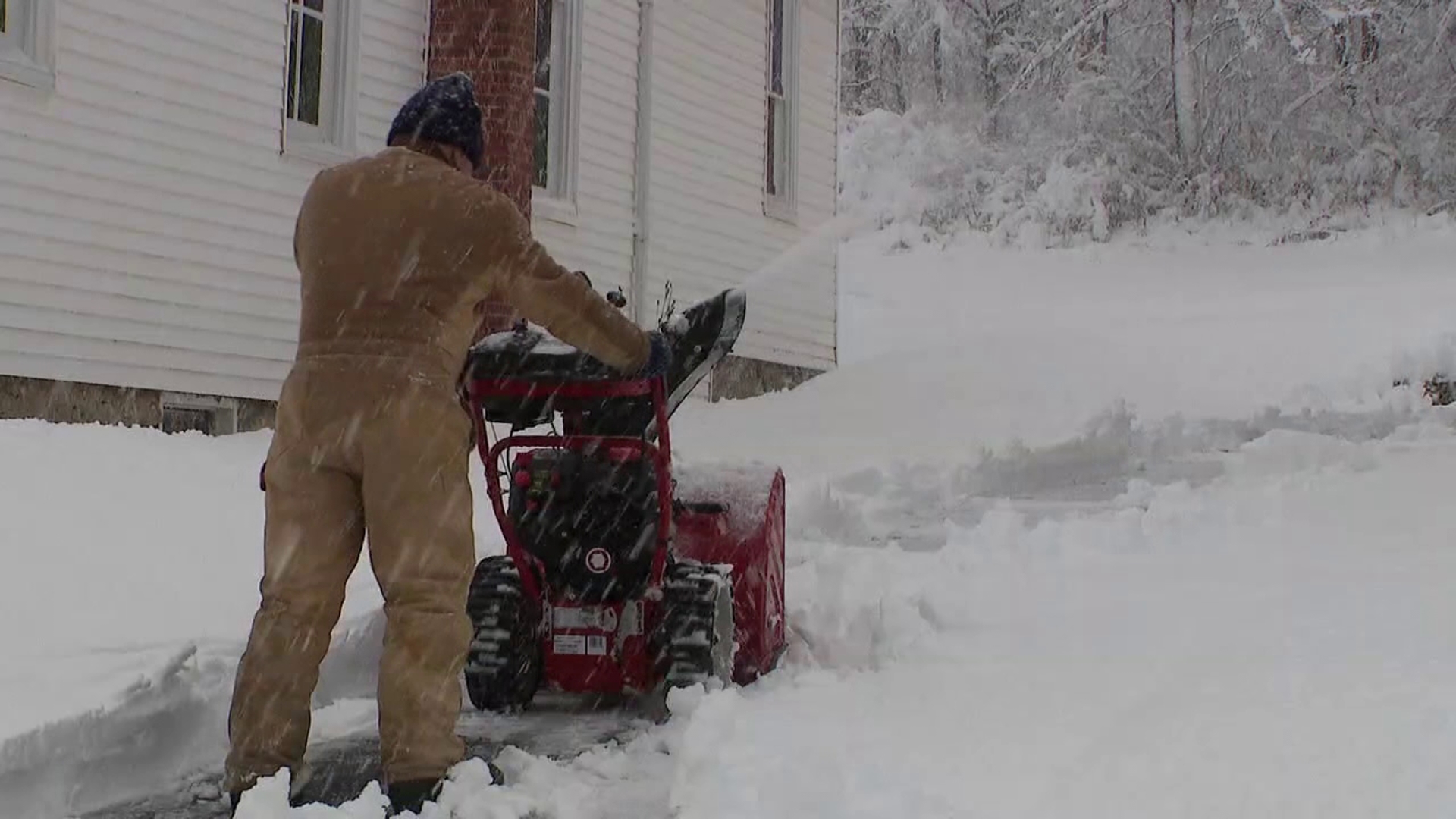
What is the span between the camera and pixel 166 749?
4.84 metres

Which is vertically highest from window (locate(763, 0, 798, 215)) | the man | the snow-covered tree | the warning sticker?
the snow-covered tree

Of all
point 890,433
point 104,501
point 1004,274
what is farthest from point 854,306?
point 104,501

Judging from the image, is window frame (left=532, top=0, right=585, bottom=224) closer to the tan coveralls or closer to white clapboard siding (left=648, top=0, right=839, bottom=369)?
white clapboard siding (left=648, top=0, right=839, bottom=369)

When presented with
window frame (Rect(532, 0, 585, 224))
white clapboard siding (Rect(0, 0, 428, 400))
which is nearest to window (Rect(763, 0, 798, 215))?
window frame (Rect(532, 0, 585, 224))

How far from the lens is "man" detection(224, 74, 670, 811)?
4094 millimetres

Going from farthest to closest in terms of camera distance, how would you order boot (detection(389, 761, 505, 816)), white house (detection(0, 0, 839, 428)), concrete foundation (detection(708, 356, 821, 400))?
concrete foundation (detection(708, 356, 821, 400)) < white house (detection(0, 0, 839, 428)) < boot (detection(389, 761, 505, 816))

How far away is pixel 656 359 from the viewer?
4617 mm

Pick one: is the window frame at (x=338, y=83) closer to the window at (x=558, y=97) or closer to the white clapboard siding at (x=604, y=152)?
the white clapboard siding at (x=604, y=152)

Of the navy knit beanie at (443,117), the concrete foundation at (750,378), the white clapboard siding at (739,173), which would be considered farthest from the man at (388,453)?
the concrete foundation at (750,378)

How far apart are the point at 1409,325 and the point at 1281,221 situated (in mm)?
11226

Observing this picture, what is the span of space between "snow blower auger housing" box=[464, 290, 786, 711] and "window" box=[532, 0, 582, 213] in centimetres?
855

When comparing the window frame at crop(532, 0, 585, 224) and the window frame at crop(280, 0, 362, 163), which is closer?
the window frame at crop(280, 0, 362, 163)

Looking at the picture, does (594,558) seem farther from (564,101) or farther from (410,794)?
(564,101)

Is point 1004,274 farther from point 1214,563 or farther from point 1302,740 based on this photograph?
point 1302,740
